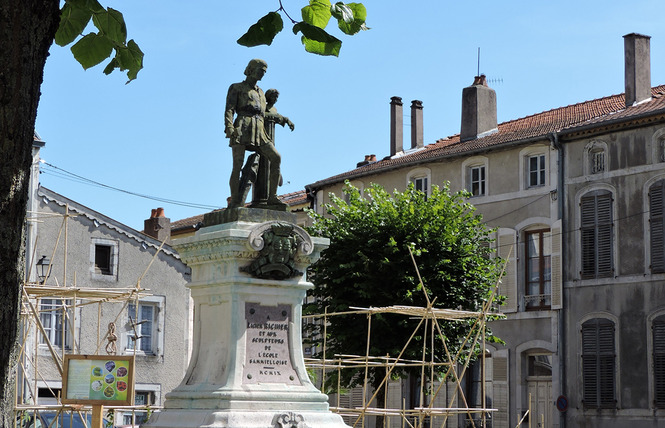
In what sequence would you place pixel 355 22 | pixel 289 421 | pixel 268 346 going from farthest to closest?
pixel 268 346
pixel 289 421
pixel 355 22

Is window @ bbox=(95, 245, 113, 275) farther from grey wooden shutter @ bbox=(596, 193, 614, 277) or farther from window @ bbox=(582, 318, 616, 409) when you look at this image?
grey wooden shutter @ bbox=(596, 193, 614, 277)

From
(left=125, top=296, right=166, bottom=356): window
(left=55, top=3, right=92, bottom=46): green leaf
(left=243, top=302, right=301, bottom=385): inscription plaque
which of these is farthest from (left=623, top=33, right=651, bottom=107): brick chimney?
(left=55, top=3, right=92, bottom=46): green leaf

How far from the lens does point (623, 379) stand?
103ft

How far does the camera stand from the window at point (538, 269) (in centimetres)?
3406

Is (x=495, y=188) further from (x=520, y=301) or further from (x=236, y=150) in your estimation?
(x=236, y=150)

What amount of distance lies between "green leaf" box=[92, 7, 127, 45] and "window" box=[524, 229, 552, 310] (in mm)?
29515

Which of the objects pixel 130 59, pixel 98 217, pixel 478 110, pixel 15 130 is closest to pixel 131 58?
pixel 130 59

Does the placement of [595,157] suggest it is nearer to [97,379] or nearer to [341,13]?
[97,379]

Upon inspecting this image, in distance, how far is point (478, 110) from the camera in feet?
128

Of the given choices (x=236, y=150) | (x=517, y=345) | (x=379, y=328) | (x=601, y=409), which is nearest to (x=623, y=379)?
(x=601, y=409)

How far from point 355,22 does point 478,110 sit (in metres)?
33.8

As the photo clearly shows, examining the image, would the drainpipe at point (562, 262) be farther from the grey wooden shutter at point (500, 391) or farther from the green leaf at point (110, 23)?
the green leaf at point (110, 23)

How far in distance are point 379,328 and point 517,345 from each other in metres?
8.70

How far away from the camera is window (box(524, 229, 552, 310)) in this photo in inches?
1341
